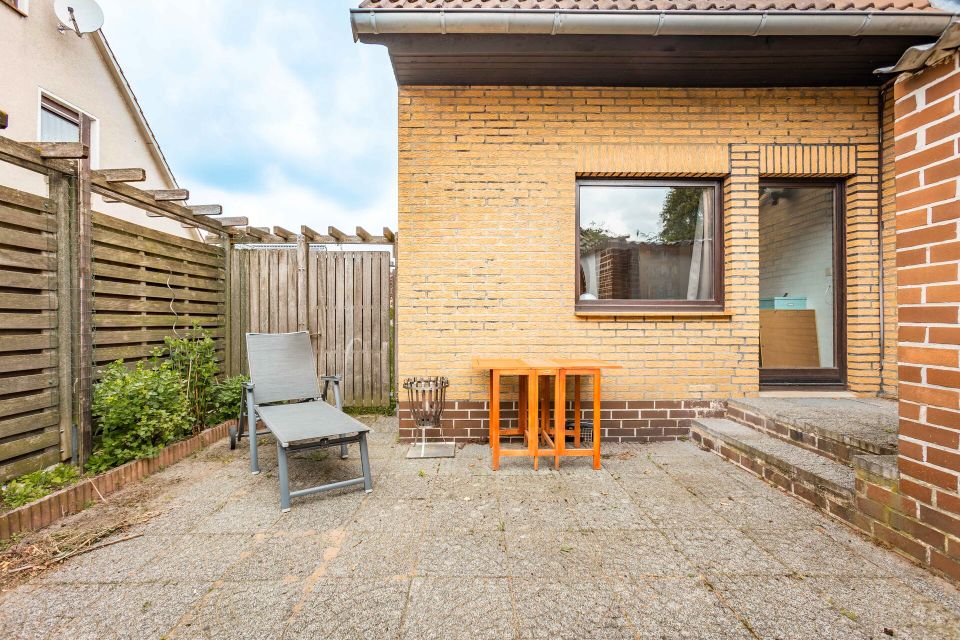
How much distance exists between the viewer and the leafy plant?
3.90 meters

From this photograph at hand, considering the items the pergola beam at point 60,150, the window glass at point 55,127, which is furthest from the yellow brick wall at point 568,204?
the window glass at point 55,127

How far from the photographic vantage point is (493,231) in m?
3.86

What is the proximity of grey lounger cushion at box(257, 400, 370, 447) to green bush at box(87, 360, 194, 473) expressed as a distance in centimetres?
69

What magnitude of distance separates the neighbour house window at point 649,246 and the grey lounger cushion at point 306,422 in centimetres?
237

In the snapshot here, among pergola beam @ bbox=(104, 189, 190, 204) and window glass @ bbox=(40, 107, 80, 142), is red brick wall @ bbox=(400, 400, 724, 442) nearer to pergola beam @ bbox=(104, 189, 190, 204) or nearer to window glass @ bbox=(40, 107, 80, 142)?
pergola beam @ bbox=(104, 189, 190, 204)

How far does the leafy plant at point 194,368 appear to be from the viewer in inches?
154

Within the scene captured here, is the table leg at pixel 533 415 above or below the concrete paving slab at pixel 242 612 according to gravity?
above

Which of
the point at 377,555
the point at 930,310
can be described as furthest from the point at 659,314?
the point at 377,555

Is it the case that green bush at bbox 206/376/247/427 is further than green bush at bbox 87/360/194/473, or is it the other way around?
green bush at bbox 206/376/247/427

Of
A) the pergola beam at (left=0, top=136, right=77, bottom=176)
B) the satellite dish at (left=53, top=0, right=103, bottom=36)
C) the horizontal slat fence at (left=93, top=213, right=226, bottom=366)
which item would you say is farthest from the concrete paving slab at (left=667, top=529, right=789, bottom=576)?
the satellite dish at (left=53, top=0, right=103, bottom=36)

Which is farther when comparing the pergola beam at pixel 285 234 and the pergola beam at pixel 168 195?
the pergola beam at pixel 285 234

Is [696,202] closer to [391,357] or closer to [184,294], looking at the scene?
[391,357]

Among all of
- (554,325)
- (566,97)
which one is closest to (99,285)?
(554,325)

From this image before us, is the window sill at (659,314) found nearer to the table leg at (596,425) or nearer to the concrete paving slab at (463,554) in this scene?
the table leg at (596,425)
